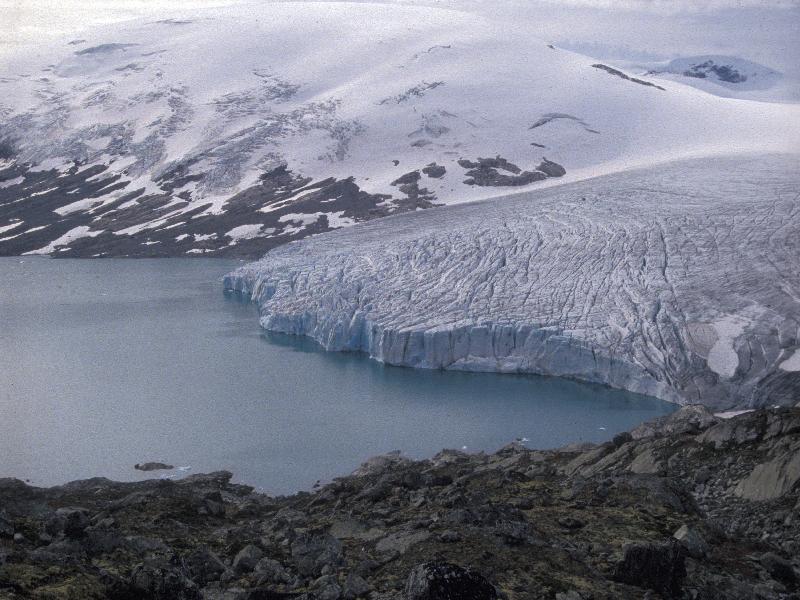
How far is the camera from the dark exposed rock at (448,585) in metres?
5.31

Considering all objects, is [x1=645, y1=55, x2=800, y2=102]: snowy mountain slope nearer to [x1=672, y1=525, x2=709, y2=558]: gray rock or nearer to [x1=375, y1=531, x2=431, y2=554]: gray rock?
[x1=672, y1=525, x2=709, y2=558]: gray rock

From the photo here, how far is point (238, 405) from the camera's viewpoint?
18.6 m

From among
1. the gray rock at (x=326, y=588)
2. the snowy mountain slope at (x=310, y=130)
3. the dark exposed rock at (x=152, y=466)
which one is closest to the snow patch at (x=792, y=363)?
the dark exposed rock at (x=152, y=466)

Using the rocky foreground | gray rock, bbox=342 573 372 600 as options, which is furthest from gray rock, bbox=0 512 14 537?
gray rock, bbox=342 573 372 600

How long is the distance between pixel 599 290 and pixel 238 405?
825 cm

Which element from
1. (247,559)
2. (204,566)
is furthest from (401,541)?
(204,566)

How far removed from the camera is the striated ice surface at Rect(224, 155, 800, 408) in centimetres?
1806

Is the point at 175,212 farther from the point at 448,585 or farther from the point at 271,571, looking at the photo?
the point at 448,585

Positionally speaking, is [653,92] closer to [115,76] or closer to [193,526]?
[115,76]

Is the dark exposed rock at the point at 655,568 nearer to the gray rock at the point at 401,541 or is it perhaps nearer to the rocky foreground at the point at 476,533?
the rocky foreground at the point at 476,533

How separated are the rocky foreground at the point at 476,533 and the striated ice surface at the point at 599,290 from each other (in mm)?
7432

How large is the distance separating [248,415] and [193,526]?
352 inches

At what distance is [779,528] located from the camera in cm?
756

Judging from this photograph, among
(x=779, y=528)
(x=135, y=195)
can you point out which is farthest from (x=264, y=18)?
(x=779, y=528)
